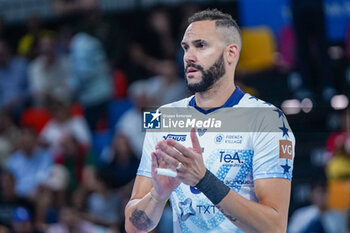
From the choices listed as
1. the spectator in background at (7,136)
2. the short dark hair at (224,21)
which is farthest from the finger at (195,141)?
the spectator in background at (7,136)

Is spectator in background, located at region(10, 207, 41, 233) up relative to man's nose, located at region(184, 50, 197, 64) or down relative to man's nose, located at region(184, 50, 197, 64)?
down

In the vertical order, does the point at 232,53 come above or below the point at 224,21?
below

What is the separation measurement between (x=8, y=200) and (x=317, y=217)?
3.36 m

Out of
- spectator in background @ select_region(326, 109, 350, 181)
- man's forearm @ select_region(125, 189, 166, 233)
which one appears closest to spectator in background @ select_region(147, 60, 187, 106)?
man's forearm @ select_region(125, 189, 166, 233)

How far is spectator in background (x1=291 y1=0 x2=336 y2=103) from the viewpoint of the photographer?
16.0ft

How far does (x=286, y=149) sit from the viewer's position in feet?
9.27

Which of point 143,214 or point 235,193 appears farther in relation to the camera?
point 143,214

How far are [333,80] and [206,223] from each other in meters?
2.26

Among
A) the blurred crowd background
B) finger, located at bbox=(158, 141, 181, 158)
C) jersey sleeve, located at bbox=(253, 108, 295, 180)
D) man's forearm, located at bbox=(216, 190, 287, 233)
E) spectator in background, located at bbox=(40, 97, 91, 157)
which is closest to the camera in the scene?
finger, located at bbox=(158, 141, 181, 158)

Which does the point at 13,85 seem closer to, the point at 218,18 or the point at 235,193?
the point at 218,18

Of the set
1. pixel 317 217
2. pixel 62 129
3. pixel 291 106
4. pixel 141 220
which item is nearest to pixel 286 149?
pixel 141 220

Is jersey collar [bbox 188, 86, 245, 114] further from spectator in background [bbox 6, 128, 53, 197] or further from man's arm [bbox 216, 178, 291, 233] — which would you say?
spectator in background [bbox 6, 128, 53, 197]

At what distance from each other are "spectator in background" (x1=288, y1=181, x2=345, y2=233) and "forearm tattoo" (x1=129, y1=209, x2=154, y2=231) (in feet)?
9.59

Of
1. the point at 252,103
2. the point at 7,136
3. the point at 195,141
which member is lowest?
the point at 7,136
